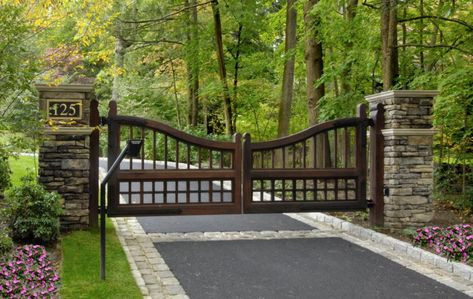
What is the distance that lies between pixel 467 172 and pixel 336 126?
12.0 feet

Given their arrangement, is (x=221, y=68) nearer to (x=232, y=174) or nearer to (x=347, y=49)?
(x=347, y=49)

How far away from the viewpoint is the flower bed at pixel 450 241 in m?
5.93

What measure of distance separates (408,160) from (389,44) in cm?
222

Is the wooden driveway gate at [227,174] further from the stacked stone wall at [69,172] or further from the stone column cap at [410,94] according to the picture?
the stone column cap at [410,94]

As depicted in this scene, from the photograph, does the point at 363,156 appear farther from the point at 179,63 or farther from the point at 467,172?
the point at 179,63

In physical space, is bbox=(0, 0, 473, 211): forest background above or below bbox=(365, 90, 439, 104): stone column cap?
above

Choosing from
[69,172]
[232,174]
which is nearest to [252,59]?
[232,174]

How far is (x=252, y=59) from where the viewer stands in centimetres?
1967

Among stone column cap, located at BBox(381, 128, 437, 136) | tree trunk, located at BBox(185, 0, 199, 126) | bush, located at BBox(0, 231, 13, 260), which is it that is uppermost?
tree trunk, located at BBox(185, 0, 199, 126)

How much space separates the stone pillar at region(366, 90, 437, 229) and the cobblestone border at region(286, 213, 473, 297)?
579mm

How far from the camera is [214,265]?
599 centimetres

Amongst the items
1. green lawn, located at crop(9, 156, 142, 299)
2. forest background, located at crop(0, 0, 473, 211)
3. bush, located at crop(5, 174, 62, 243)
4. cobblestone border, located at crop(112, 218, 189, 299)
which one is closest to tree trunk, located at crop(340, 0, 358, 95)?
forest background, located at crop(0, 0, 473, 211)

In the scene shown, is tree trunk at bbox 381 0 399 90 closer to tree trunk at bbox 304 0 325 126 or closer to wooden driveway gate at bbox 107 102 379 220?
wooden driveway gate at bbox 107 102 379 220

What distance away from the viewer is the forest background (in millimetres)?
7035
